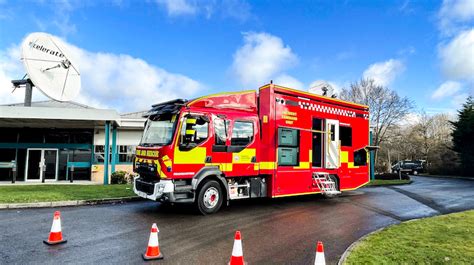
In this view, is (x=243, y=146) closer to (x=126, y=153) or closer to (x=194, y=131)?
(x=194, y=131)

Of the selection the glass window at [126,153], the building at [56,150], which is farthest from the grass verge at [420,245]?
the glass window at [126,153]

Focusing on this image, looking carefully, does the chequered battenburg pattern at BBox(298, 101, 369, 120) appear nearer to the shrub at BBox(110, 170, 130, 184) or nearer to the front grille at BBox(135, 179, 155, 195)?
the front grille at BBox(135, 179, 155, 195)

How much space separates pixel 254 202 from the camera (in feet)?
34.3

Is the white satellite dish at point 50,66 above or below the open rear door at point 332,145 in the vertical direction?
above

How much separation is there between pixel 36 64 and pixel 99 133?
583cm

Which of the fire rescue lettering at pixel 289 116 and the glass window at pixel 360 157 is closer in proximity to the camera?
the fire rescue lettering at pixel 289 116

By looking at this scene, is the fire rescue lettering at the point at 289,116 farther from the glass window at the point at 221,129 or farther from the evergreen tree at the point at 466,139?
the evergreen tree at the point at 466,139

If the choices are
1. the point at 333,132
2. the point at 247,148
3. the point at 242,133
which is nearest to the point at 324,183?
the point at 333,132

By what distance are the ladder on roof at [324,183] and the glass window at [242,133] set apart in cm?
307

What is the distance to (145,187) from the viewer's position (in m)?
8.08

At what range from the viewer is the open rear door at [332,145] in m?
10.7

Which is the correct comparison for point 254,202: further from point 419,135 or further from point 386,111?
point 419,135

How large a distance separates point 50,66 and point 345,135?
15.3 meters

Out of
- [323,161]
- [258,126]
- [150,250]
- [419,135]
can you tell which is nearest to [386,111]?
[419,135]
